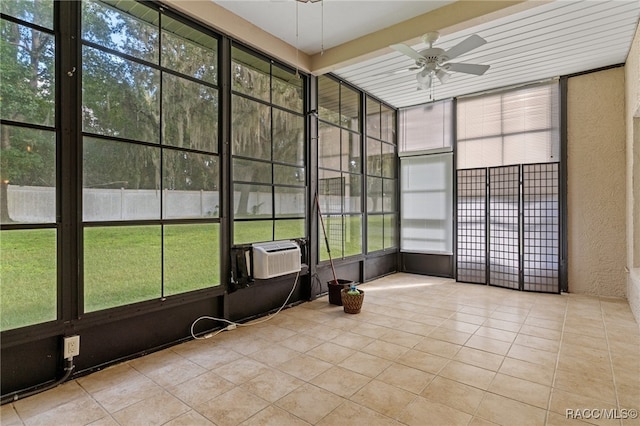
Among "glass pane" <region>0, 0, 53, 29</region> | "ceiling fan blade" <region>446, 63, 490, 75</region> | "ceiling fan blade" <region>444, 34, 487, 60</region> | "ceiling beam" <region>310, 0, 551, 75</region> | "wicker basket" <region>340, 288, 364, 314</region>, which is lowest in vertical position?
"wicker basket" <region>340, 288, 364, 314</region>

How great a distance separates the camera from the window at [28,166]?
219 centimetres

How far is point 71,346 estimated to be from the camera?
7.91ft

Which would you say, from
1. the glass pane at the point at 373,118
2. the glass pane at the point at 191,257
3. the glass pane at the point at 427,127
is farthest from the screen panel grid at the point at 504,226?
the glass pane at the point at 191,257

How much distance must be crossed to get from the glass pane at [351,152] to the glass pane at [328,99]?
13.1 inches

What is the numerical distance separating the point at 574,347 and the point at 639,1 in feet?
11.3

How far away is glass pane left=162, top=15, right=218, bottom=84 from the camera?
10.2 ft

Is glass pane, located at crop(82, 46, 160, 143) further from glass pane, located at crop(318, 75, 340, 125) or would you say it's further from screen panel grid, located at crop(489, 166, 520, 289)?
screen panel grid, located at crop(489, 166, 520, 289)

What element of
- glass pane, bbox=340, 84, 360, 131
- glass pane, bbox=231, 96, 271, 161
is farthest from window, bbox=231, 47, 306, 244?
glass pane, bbox=340, 84, 360, 131

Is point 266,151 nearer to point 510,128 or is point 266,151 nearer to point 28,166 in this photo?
point 28,166

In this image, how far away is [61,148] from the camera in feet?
7.86

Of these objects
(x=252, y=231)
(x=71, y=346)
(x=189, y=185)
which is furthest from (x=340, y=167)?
(x=71, y=346)

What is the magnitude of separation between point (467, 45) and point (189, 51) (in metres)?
2.77

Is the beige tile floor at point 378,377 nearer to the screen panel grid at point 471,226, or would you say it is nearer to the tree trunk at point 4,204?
the tree trunk at point 4,204

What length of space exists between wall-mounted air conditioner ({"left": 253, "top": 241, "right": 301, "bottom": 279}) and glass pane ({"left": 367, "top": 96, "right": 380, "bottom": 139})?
290 cm
